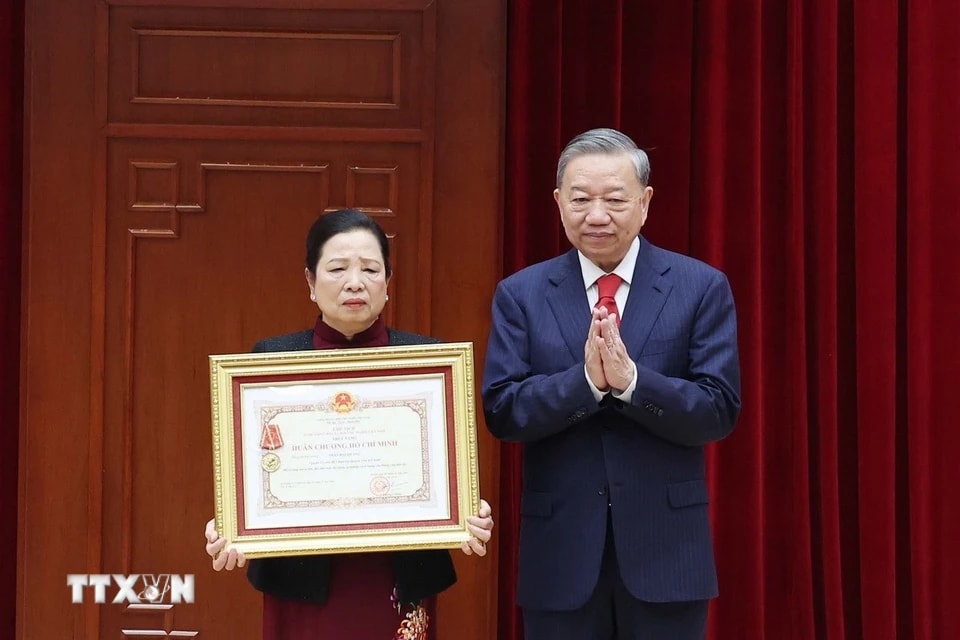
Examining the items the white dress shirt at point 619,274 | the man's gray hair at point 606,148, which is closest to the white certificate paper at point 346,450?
the white dress shirt at point 619,274

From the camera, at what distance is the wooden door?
3.09 m

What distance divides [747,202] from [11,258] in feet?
Result: 7.04

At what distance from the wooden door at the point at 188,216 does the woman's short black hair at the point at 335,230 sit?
990 millimetres

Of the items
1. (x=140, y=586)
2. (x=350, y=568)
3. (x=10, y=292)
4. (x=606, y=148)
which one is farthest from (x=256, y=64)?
(x=350, y=568)

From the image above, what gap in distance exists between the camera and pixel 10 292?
314 centimetres

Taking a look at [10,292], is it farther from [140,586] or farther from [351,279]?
[351,279]

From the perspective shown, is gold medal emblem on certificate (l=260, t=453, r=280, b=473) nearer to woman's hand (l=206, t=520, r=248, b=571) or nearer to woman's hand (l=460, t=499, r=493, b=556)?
woman's hand (l=206, t=520, r=248, b=571)

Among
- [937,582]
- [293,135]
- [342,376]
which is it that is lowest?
[937,582]

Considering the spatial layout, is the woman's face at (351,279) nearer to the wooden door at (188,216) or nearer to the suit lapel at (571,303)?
the suit lapel at (571,303)

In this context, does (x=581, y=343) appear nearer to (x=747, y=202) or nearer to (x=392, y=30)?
(x=747, y=202)

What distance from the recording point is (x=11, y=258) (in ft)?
10.3

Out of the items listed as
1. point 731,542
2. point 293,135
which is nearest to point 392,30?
point 293,135

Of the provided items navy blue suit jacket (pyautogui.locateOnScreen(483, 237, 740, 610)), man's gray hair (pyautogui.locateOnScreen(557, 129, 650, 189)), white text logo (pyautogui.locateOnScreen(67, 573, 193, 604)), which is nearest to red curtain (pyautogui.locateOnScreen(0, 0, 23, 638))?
white text logo (pyautogui.locateOnScreen(67, 573, 193, 604))

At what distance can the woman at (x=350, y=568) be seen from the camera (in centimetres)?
203
